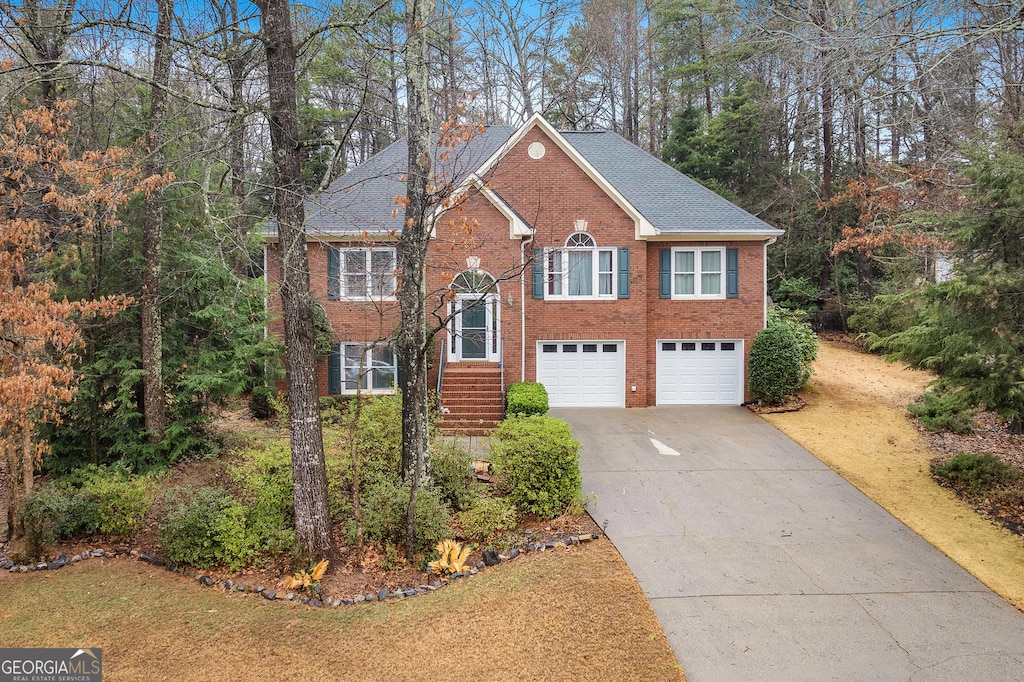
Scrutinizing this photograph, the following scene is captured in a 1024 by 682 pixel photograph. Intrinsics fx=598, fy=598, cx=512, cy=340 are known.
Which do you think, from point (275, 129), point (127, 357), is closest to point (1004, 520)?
point (275, 129)

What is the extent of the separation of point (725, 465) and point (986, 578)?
4.37 meters

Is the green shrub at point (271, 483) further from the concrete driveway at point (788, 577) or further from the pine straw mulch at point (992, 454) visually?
the pine straw mulch at point (992, 454)

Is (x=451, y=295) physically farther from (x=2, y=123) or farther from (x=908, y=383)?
(x=908, y=383)

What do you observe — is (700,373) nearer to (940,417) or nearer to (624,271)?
(624,271)

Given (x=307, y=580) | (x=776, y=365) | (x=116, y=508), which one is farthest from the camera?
(x=776, y=365)

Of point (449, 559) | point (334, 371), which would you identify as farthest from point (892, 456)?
point (334, 371)

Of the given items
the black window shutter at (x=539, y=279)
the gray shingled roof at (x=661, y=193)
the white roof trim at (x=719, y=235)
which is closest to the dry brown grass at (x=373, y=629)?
the black window shutter at (x=539, y=279)

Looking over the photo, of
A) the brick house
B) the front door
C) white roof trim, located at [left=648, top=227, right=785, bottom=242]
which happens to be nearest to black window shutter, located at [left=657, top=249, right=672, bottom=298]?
the brick house

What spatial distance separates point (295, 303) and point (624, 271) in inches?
403

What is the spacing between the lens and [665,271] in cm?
1609

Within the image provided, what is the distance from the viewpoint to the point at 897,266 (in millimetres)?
20750

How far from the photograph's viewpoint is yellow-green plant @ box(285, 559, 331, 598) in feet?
22.3

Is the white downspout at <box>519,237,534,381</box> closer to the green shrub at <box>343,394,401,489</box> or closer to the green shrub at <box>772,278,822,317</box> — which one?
the green shrub at <box>343,394,401,489</box>
